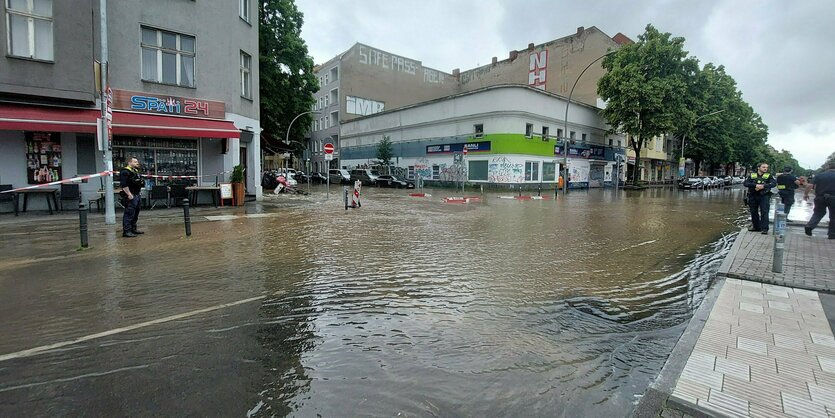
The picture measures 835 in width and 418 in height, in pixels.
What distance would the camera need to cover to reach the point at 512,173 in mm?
33969

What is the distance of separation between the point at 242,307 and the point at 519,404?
11.5ft

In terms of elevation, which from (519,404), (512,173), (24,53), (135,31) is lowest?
(519,404)

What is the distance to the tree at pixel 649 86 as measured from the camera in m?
38.0

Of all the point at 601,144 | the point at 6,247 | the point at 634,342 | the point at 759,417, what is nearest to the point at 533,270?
the point at 634,342

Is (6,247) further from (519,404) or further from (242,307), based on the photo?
(519,404)

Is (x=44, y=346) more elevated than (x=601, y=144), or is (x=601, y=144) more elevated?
(x=601, y=144)

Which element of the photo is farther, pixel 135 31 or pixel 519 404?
pixel 135 31

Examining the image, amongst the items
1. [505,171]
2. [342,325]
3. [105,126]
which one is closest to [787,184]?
[342,325]

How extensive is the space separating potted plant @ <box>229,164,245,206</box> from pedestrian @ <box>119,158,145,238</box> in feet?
21.4

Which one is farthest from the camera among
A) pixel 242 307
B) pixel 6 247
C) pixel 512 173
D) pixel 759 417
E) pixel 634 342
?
pixel 512 173

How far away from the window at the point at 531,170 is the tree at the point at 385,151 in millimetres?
15452

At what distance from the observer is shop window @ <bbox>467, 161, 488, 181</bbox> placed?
3525cm

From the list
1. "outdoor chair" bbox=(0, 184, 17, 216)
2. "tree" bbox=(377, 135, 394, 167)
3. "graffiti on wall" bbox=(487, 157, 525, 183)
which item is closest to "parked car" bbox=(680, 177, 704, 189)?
"graffiti on wall" bbox=(487, 157, 525, 183)

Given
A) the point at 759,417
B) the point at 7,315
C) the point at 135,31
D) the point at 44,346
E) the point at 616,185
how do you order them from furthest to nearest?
the point at 616,185 → the point at 135,31 → the point at 7,315 → the point at 44,346 → the point at 759,417
